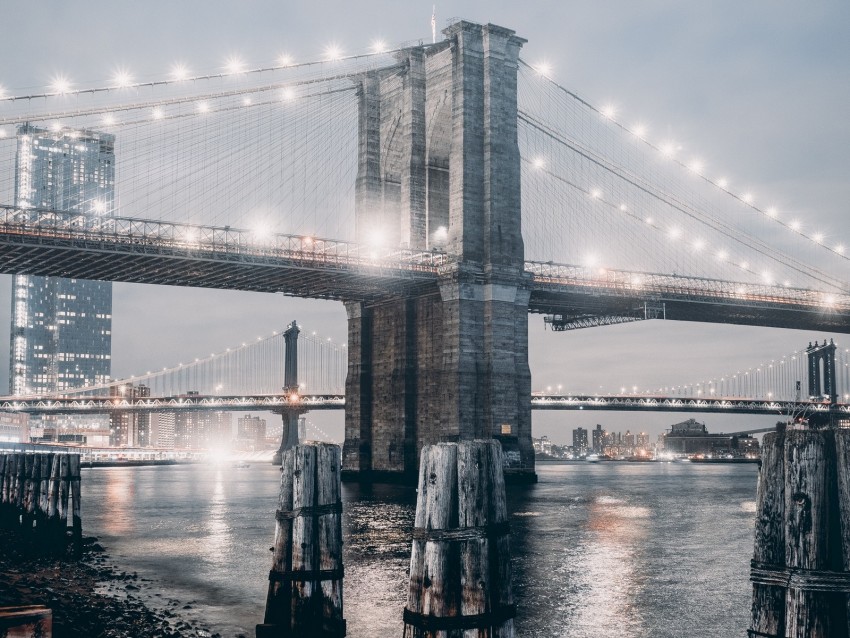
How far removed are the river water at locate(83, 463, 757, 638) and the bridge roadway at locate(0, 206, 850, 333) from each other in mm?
13853

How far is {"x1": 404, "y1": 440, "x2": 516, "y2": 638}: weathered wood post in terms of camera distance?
8.08 metres

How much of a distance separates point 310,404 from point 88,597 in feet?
318

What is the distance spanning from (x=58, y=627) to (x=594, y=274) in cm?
5725

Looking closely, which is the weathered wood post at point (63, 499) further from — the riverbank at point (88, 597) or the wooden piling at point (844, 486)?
the wooden piling at point (844, 486)

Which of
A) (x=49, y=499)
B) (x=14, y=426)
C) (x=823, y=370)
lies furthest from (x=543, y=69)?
(x=14, y=426)

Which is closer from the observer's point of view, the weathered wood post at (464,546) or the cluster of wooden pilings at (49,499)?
the weathered wood post at (464,546)

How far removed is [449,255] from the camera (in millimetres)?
56250

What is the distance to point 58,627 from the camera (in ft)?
45.7

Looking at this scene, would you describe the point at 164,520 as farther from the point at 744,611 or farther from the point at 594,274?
the point at 594,274

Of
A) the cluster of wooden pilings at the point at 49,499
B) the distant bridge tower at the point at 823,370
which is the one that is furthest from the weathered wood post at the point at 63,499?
the distant bridge tower at the point at 823,370

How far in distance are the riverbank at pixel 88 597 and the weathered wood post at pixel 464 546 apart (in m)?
7.33

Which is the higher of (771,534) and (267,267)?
(267,267)

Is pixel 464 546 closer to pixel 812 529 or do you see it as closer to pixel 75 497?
pixel 812 529

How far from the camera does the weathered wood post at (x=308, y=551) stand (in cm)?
1227
